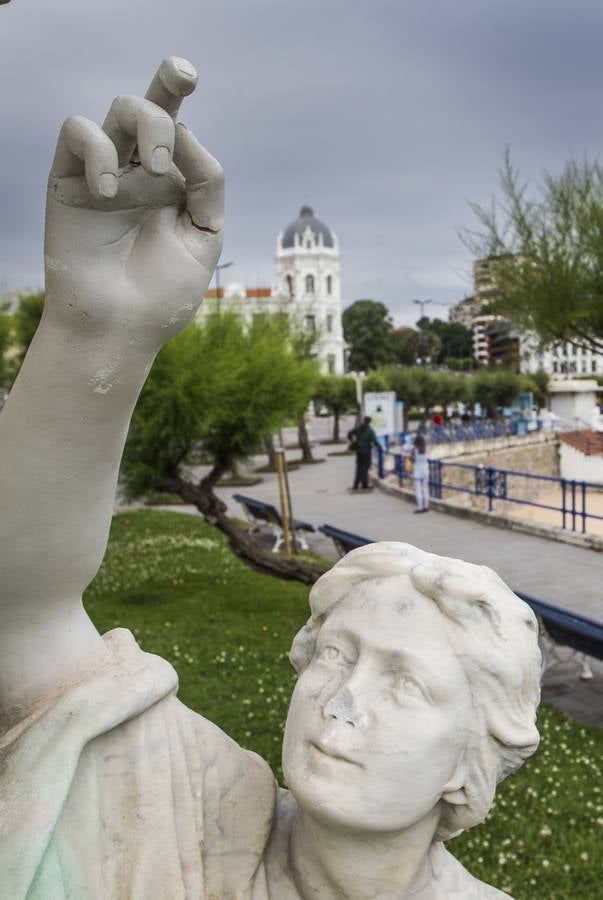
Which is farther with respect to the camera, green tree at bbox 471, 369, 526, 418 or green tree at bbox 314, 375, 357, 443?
green tree at bbox 471, 369, 526, 418

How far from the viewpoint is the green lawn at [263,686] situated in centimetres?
407

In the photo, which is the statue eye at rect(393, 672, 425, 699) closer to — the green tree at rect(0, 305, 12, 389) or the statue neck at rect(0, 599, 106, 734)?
the statue neck at rect(0, 599, 106, 734)

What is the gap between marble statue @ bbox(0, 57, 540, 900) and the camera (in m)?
1.20

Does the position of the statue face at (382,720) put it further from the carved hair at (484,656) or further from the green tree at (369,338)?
the green tree at (369,338)

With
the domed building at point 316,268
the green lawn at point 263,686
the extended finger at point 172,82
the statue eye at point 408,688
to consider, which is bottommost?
the green lawn at point 263,686

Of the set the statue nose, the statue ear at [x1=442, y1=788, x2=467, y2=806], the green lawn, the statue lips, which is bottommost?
the green lawn

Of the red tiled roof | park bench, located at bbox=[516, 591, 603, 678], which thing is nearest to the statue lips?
park bench, located at bbox=[516, 591, 603, 678]

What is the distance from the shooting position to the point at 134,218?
47.9 inches

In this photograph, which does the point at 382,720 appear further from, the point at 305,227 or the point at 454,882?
the point at 305,227

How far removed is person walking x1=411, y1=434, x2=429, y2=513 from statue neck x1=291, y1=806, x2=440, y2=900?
12065 millimetres

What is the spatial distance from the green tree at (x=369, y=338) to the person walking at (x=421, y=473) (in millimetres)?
48627

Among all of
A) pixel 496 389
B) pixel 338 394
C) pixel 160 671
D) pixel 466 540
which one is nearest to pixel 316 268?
pixel 496 389

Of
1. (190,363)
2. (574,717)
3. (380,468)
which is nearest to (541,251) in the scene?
(380,468)

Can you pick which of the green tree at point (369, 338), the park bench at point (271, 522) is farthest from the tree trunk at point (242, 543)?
the green tree at point (369, 338)
